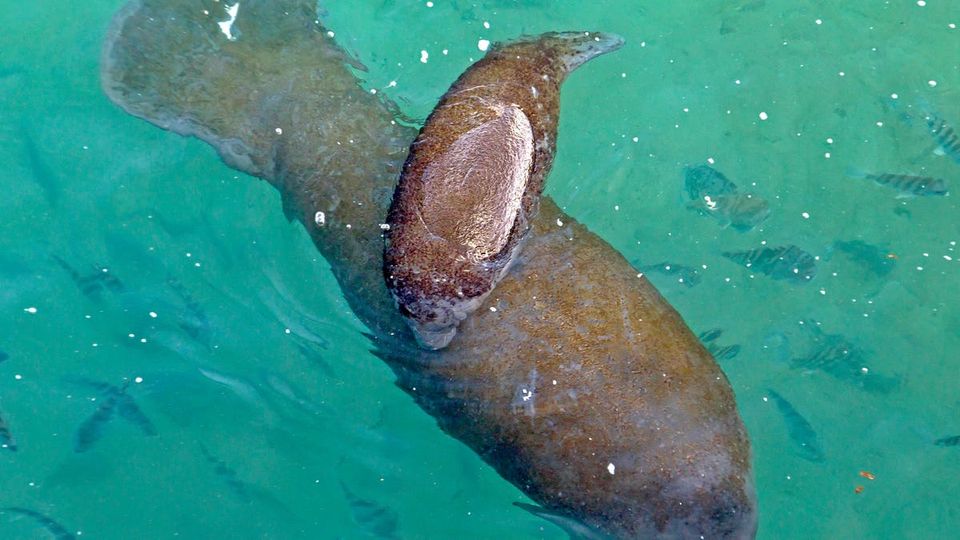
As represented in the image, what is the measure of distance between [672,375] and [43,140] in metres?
5.03

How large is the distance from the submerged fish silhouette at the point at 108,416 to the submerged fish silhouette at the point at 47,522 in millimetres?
490

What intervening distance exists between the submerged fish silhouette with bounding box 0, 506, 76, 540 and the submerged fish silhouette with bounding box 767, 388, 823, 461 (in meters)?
5.13

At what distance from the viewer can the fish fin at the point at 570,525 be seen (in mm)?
4031

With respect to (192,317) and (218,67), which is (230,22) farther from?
(192,317)

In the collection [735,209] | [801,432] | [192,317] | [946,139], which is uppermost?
[946,139]

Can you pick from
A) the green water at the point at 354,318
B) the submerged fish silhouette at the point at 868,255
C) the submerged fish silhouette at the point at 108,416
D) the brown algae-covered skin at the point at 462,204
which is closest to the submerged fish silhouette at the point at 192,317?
the green water at the point at 354,318

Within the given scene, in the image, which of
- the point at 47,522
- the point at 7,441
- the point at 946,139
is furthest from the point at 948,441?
the point at 7,441

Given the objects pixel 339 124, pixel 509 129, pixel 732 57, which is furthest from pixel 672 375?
pixel 732 57

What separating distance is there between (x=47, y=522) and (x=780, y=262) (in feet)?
18.6

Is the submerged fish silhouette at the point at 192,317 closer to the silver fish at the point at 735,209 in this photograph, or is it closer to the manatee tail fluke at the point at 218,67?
the manatee tail fluke at the point at 218,67

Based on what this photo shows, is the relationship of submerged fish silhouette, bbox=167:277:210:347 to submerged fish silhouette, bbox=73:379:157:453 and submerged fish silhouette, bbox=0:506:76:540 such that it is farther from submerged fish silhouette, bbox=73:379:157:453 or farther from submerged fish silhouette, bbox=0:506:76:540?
submerged fish silhouette, bbox=0:506:76:540

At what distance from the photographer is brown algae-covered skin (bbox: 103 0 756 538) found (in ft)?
12.8

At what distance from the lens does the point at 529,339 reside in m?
4.11

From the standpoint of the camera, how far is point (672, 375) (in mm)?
4074
